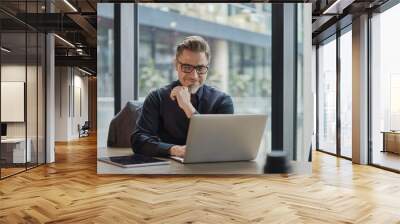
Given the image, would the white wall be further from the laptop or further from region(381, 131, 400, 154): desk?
region(381, 131, 400, 154): desk

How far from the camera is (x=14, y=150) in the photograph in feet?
23.0

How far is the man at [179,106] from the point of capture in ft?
20.7

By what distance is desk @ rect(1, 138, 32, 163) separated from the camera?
667cm

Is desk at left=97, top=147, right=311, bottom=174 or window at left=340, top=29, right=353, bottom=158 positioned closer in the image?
desk at left=97, top=147, right=311, bottom=174

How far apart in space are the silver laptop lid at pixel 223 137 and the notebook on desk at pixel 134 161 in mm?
484


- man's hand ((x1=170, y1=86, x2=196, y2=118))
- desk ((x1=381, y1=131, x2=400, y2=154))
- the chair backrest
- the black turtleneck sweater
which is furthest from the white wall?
desk ((x1=381, y1=131, x2=400, y2=154))

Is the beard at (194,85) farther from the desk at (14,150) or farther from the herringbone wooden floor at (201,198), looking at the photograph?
the desk at (14,150)

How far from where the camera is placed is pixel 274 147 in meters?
6.51

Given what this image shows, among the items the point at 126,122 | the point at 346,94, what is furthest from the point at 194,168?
Answer: the point at 346,94

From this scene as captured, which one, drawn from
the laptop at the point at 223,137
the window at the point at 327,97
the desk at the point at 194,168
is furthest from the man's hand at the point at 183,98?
the window at the point at 327,97

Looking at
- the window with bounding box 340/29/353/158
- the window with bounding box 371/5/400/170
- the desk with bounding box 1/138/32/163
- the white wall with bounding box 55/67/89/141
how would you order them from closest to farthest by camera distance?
the desk with bounding box 1/138/32/163
the window with bounding box 371/5/400/170
the window with bounding box 340/29/353/158
the white wall with bounding box 55/67/89/141

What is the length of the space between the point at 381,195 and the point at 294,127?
1.87 meters

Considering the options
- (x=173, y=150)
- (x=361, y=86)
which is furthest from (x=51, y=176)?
(x=361, y=86)

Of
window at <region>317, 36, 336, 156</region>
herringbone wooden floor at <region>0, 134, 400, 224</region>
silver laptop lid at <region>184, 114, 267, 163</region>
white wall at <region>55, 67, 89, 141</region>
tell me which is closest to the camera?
herringbone wooden floor at <region>0, 134, 400, 224</region>
